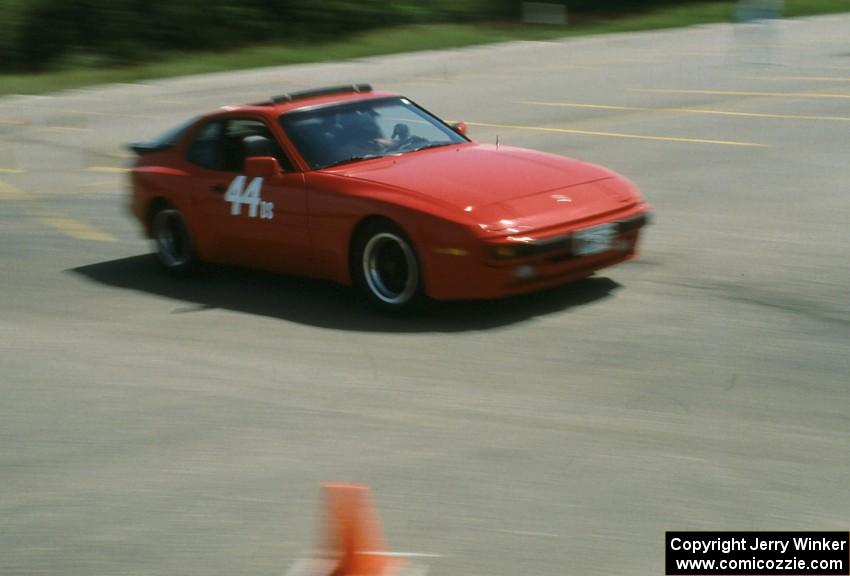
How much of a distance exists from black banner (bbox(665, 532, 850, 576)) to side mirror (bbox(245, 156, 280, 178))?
518cm

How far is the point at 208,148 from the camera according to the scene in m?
10.4

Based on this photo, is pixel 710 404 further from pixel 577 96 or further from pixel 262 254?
pixel 577 96

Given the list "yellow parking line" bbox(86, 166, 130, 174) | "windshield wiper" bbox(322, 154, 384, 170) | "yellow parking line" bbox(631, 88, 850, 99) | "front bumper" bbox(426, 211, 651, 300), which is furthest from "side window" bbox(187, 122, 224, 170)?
"yellow parking line" bbox(631, 88, 850, 99)

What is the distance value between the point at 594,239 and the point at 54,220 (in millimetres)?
6681

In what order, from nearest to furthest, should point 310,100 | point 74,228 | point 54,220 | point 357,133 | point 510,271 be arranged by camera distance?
point 510,271
point 357,133
point 310,100
point 74,228
point 54,220

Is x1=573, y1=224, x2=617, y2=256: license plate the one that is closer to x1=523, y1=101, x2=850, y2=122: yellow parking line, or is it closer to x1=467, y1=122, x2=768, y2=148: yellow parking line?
x1=467, y1=122, x2=768, y2=148: yellow parking line

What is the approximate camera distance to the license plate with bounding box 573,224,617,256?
8602 millimetres

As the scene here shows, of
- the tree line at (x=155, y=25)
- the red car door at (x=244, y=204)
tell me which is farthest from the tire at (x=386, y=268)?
the tree line at (x=155, y=25)

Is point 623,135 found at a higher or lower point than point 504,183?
lower

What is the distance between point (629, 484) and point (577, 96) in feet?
54.6

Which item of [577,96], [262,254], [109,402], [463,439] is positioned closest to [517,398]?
[463,439]

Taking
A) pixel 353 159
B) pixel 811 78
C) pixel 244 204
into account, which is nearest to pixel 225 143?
pixel 244 204

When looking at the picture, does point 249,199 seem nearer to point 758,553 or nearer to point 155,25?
point 758,553

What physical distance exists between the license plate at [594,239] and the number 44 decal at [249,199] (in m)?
2.24
